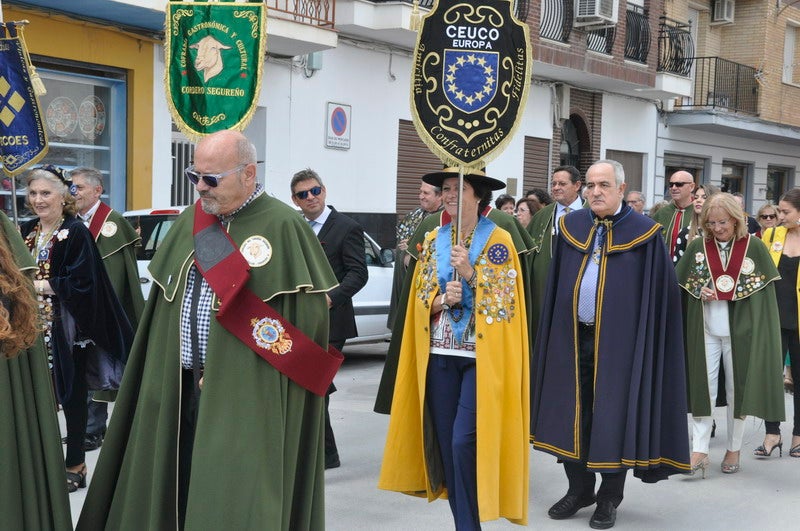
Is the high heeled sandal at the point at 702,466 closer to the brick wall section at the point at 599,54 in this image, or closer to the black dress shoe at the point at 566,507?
the black dress shoe at the point at 566,507

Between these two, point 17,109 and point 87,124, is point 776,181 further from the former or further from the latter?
point 17,109

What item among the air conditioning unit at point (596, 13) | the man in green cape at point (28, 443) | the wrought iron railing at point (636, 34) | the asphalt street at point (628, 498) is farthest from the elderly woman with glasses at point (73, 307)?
the wrought iron railing at point (636, 34)

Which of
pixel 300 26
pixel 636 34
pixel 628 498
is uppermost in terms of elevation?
pixel 636 34

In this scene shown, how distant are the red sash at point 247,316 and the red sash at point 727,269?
14.3 feet

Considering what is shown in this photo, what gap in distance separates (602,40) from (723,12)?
603cm

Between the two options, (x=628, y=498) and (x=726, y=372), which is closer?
(x=628, y=498)

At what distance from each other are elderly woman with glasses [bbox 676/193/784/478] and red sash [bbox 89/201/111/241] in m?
4.15

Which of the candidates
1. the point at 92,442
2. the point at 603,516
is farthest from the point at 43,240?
the point at 603,516

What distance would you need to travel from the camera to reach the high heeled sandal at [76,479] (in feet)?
21.6

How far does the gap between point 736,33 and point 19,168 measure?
25.1 m

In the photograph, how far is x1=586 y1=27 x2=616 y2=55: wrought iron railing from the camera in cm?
2250

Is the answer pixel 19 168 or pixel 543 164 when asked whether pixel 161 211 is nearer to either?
pixel 19 168

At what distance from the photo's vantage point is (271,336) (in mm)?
4180

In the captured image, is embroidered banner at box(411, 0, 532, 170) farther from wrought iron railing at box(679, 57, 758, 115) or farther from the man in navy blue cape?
wrought iron railing at box(679, 57, 758, 115)
